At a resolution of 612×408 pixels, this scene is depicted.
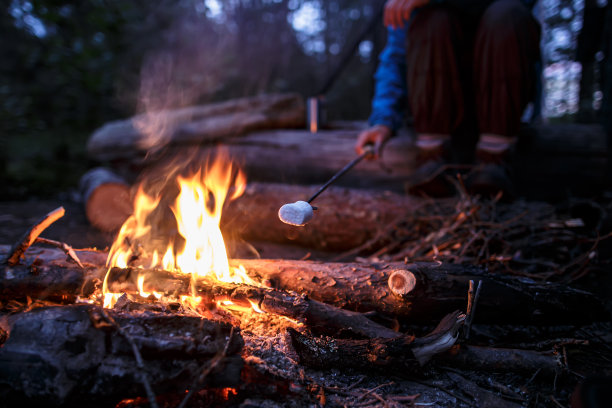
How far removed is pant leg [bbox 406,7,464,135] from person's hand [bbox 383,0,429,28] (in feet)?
0.41

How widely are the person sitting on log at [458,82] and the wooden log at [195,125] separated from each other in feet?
5.93

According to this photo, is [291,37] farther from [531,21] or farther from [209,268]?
[209,268]

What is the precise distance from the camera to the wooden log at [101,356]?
4.14ft

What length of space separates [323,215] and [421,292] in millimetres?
1511

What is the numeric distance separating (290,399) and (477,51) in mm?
3155

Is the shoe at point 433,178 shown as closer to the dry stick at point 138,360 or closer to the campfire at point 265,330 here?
the campfire at point 265,330

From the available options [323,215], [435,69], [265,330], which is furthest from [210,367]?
[435,69]

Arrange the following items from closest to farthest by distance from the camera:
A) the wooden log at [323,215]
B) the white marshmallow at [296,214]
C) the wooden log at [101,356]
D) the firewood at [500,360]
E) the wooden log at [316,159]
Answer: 1. the wooden log at [101,356]
2. the firewood at [500,360]
3. the white marshmallow at [296,214]
4. the wooden log at [323,215]
5. the wooden log at [316,159]

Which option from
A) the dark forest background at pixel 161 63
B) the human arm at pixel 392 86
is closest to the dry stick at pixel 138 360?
the human arm at pixel 392 86

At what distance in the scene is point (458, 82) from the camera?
3.38 metres

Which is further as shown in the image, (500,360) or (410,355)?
(500,360)

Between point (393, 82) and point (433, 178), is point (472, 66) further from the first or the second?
point (433, 178)

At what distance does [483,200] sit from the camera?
10.3 ft

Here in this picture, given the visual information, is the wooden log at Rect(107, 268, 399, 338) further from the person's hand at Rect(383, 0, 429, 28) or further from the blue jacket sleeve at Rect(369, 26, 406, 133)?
the person's hand at Rect(383, 0, 429, 28)
